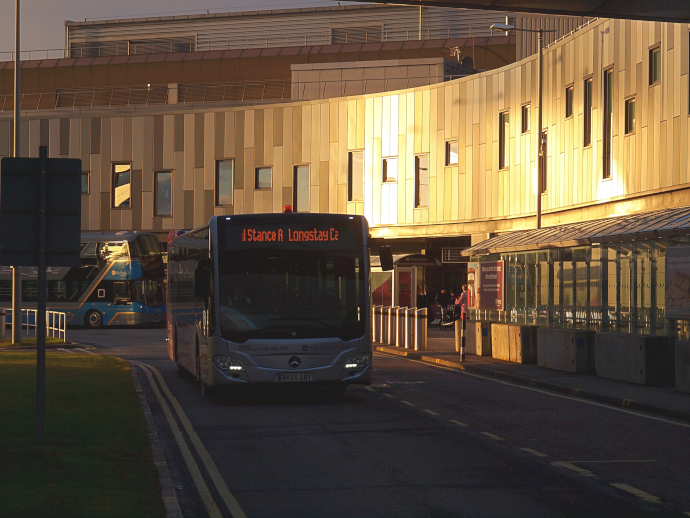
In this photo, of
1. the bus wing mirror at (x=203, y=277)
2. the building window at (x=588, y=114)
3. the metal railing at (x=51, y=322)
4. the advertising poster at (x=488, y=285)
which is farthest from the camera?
the metal railing at (x=51, y=322)

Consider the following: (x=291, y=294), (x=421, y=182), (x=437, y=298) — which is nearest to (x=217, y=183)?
(x=421, y=182)

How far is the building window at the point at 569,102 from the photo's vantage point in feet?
108

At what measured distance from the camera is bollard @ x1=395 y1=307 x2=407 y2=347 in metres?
29.1

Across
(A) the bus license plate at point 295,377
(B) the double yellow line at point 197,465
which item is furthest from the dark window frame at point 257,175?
(A) the bus license plate at point 295,377

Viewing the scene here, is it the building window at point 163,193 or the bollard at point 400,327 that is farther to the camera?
the building window at point 163,193

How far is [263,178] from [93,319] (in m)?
10.4

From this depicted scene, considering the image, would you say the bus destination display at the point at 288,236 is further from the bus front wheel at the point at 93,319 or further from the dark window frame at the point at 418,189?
the bus front wheel at the point at 93,319

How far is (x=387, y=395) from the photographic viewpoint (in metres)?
16.4

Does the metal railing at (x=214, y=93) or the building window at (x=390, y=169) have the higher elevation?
the metal railing at (x=214, y=93)

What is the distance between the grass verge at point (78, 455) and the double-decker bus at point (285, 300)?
68.3 inches

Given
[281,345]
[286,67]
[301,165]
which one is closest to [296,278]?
[281,345]

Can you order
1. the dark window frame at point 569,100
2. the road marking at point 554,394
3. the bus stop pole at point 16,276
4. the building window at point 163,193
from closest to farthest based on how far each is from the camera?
the road marking at point 554,394 < the bus stop pole at point 16,276 < the dark window frame at point 569,100 < the building window at point 163,193

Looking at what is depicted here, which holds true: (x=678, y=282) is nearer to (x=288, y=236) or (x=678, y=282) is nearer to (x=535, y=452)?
(x=288, y=236)

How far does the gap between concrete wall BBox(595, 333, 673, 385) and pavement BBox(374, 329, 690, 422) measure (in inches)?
7.6
